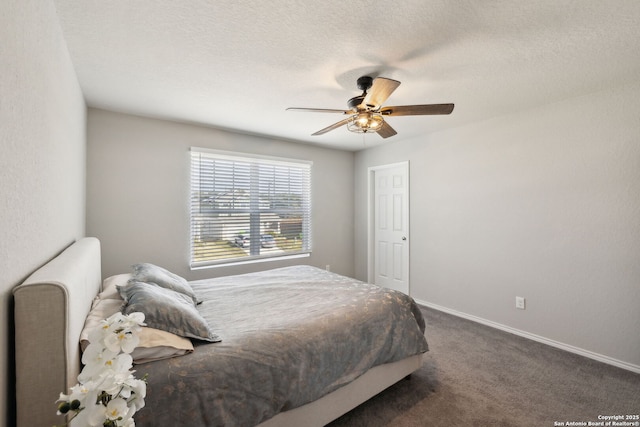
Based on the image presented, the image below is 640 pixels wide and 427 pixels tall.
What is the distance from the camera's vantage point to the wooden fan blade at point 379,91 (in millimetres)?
1787

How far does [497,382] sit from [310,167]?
136 inches

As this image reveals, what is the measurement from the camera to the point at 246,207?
3811 millimetres

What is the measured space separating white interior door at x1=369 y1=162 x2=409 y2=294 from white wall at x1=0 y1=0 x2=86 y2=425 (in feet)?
12.5

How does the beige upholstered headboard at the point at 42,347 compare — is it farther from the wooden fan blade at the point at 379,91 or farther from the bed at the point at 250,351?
the wooden fan blade at the point at 379,91

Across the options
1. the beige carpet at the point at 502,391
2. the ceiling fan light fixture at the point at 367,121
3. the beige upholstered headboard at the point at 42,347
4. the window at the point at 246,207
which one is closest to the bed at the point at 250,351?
the beige upholstered headboard at the point at 42,347

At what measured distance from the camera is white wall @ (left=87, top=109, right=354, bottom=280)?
2848 mm

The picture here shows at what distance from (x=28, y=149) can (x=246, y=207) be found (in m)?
2.73

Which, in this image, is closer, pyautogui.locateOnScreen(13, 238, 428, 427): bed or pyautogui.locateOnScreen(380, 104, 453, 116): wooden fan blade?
pyautogui.locateOnScreen(13, 238, 428, 427): bed

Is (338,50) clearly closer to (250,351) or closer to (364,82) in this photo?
(364,82)

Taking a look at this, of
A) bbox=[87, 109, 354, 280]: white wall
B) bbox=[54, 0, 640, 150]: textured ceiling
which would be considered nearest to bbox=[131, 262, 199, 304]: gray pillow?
bbox=[87, 109, 354, 280]: white wall

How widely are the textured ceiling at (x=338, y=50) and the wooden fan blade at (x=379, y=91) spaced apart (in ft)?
0.83

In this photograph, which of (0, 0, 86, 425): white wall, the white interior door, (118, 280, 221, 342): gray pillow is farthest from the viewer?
the white interior door

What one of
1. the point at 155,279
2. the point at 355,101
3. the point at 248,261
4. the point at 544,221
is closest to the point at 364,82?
the point at 355,101

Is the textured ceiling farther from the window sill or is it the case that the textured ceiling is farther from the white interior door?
the window sill
